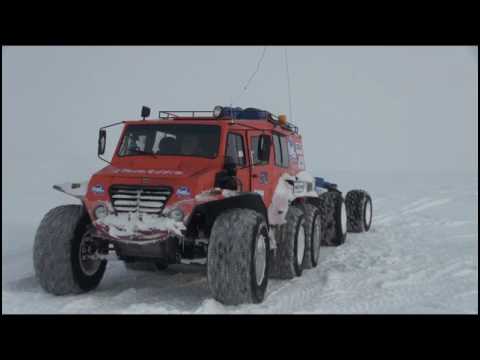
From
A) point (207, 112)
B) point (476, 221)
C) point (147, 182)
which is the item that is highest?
point (207, 112)

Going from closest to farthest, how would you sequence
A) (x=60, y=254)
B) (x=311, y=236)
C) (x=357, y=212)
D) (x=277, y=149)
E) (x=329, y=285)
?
1. (x=60, y=254)
2. (x=329, y=285)
3. (x=277, y=149)
4. (x=311, y=236)
5. (x=357, y=212)

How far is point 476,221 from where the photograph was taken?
41.9 feet

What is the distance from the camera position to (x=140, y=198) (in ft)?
18.4

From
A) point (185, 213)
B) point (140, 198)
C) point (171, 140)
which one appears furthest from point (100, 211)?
point (171, 140)

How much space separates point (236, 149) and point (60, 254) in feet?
8.67

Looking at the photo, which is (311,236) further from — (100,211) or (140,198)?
(100,211)

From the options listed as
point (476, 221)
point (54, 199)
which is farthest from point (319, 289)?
point (54, 199)

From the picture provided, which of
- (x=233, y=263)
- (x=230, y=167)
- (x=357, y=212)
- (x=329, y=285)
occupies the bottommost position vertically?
(x=329, y=285)

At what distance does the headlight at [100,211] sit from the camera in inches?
227

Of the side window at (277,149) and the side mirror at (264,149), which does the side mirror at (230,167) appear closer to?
the side mirror at (264,149)

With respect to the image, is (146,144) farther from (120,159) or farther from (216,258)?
(216,258)

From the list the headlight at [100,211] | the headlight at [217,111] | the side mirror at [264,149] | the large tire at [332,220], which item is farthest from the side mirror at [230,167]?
the large tire at [332,220]

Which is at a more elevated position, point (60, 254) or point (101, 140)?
point (101, 140)

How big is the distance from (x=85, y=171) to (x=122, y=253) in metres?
17.1
